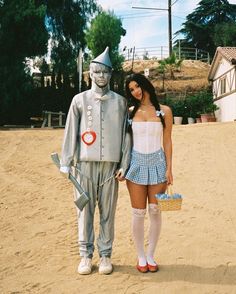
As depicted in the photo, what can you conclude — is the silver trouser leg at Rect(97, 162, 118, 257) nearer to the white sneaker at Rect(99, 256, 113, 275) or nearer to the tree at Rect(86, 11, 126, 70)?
the white sneaker at Rect(99, 256, 113, 275)

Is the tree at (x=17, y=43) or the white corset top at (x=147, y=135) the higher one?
the tree at (x=17, y=43)

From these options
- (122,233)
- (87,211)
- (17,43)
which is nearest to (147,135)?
(87,211)

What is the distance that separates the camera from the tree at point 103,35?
26.6 meters

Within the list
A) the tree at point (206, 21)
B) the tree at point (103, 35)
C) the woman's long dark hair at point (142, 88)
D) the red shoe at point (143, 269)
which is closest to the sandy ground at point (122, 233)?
the red shoe at point (143, 269)

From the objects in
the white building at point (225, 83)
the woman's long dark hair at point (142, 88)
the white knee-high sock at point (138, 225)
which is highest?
the white building at point (225, 83)

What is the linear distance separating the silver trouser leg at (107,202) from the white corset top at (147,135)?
1.23 ft

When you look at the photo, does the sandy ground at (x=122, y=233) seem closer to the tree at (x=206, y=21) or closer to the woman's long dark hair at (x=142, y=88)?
the woman's long dark hair at (x=142, y=88)

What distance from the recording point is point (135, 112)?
3754 millimetres

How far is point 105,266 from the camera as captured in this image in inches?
150

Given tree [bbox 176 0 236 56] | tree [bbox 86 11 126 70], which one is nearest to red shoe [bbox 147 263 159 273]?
tree [bbox 86 11 126 70]

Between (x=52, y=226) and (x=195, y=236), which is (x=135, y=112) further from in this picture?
(x=52, y=226)

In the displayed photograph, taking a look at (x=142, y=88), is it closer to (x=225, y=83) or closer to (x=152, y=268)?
(x=152, y=268)

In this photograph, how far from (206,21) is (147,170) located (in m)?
37.0

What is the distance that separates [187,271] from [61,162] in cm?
161
